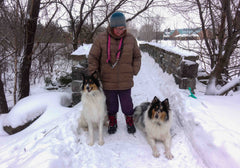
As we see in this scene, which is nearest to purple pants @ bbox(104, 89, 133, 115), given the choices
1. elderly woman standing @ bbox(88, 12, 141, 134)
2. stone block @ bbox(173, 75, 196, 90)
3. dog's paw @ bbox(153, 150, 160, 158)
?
elderly woman standing @ bbox(88, 12, 141, 134)

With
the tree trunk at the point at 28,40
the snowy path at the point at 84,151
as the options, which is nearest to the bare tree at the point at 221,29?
the snowy path at the point at 84,151

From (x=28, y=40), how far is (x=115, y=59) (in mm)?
4455

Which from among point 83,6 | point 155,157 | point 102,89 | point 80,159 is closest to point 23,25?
point 83,6

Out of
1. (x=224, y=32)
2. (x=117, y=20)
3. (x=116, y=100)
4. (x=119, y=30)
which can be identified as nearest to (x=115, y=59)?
(x=119, y=30)

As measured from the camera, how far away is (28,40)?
18.8ft

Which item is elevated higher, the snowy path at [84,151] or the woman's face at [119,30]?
the woman's face at [119,30]

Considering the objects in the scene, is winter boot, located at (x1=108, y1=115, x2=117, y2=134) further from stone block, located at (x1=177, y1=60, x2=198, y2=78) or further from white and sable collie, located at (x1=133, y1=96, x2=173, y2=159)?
stone block, located at (x1=177, y1=60, x2=198, y2=78)

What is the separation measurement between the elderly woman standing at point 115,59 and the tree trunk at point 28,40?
4.01m

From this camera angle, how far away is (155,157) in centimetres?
263

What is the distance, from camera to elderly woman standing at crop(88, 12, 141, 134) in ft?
9.15

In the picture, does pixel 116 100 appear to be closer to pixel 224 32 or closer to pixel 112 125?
pixel 112 125

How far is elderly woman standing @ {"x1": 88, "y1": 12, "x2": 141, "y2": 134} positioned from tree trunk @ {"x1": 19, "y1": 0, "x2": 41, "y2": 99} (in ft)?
13.2

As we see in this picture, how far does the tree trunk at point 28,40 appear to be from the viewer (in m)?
5.47

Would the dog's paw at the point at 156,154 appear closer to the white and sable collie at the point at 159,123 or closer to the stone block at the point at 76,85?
the white and sable collie at the point at 159,123
